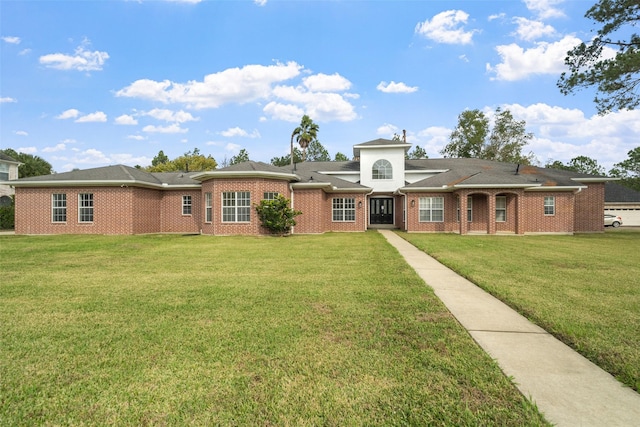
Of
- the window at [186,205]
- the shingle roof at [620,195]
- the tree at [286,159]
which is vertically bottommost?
the window at [186,205]

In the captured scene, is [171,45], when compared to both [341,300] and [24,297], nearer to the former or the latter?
[24,297]

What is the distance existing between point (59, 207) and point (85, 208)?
1489mm

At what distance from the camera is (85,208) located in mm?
17719

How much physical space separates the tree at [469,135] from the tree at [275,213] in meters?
32.9

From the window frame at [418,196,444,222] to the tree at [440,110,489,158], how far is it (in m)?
25.8

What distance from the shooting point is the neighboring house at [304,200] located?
17141 millimetres

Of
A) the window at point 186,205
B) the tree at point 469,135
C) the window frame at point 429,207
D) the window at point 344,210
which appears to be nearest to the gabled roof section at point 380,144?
the window at point 344,210

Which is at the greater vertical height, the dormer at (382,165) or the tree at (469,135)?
the tree at (469,135)

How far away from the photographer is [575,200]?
20.8 meters

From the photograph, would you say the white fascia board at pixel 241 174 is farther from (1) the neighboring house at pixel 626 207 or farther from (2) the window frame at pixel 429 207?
(1) the neighboring house at pixel 626 207

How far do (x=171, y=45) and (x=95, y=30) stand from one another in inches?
174

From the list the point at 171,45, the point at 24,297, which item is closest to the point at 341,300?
the point at 24,297

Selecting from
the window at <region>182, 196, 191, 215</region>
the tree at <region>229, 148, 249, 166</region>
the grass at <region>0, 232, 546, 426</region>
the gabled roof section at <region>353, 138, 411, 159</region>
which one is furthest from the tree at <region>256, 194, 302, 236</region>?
the tree at <region>229, 148, 249, 166</region>

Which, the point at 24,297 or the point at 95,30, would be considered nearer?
the point at 24,297
